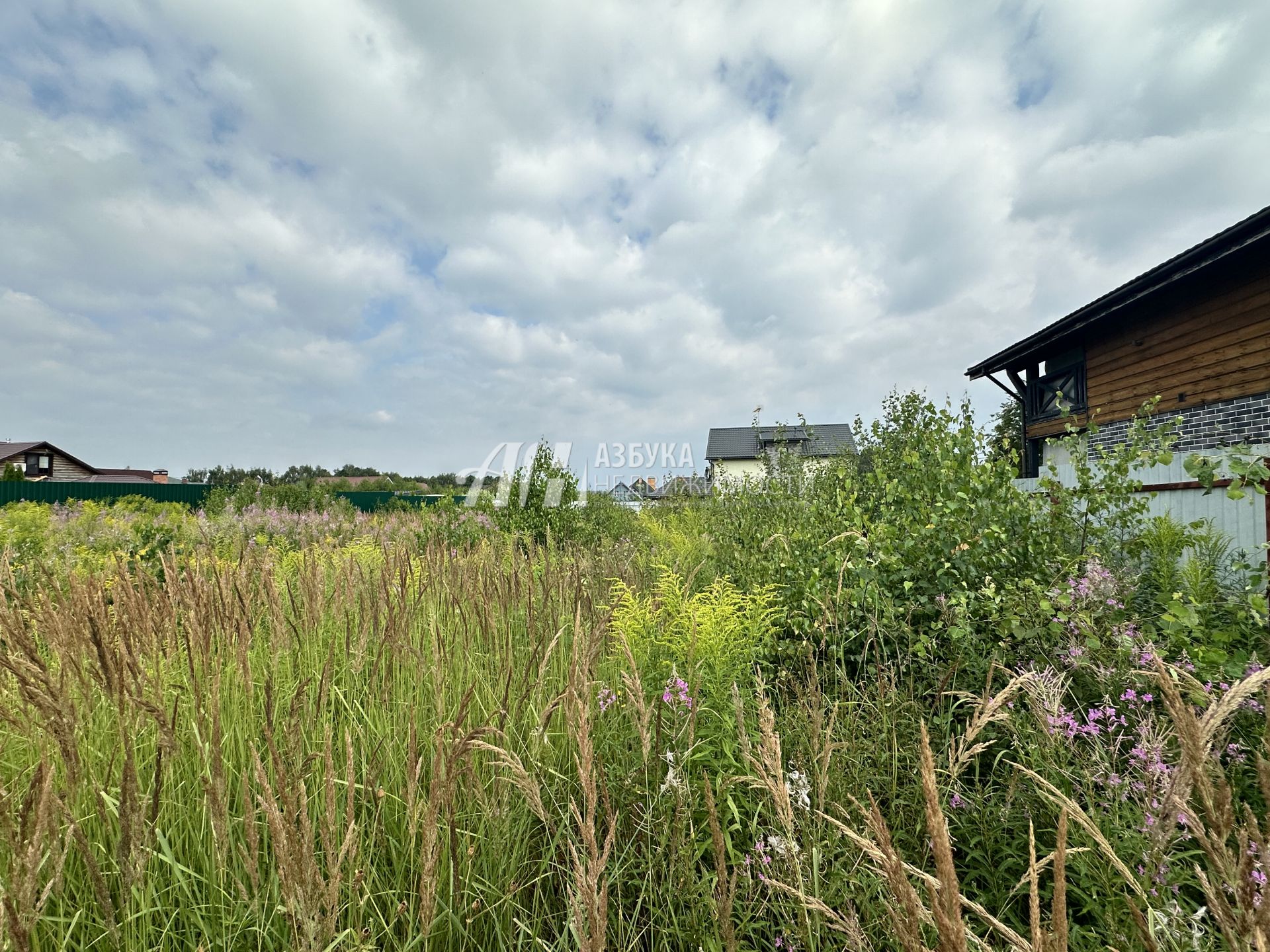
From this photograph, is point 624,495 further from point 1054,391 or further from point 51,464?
point 51,464

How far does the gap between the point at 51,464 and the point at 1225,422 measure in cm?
7227

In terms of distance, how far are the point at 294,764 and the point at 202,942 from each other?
0.37m

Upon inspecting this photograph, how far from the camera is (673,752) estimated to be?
173 centimetres

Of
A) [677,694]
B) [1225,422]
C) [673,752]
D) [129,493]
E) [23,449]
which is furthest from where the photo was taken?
[23,449]

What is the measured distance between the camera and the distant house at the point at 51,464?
1703 inches

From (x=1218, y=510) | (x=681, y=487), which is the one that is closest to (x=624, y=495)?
(x=681, y=487)

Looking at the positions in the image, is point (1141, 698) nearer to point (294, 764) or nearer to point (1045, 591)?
point (1045, 591)

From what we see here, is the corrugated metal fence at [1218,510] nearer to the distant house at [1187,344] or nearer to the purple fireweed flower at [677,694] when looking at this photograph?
the distant house at [1187,344]

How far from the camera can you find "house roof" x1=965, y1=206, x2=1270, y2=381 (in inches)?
341

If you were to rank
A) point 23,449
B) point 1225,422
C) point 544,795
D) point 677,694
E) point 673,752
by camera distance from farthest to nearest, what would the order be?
1. point 23,449
2. point 1225,422
3. point 677,694
4. point 544,795
5. point 673,752

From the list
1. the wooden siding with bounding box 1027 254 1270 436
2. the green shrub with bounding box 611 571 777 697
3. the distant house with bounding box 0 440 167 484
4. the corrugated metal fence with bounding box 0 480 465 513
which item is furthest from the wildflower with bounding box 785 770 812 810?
the distant house with bounding box 0 440 167 484

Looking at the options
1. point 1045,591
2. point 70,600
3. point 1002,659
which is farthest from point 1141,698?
point 70,600

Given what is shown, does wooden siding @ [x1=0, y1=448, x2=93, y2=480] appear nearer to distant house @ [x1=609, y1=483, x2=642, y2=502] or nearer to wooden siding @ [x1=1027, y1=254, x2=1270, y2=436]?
distant house @ [x1=609, y1=483, x2=642, y2=502]

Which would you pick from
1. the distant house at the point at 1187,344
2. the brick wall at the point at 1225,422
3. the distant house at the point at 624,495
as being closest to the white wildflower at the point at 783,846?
the distant house at the point at 1187,344
